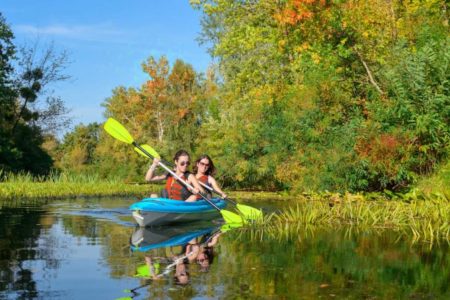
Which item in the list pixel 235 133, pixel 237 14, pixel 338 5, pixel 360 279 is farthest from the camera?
pixel 237 14

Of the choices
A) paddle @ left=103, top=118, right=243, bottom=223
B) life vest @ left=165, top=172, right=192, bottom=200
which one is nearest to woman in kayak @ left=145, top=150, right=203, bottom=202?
life vest @ left=165, top=172, right=192, bottom=200

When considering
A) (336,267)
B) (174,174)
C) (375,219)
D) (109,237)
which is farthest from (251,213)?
(336,267)

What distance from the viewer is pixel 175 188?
45.2 feet

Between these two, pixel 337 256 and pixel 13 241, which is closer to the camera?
pixel 337 256

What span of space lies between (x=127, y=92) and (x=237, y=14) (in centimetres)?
2769

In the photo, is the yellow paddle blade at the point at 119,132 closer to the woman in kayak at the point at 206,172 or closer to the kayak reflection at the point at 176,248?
the woman in kayak at the point at 206,172

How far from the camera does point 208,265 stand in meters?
7.74

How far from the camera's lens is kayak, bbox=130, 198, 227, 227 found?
11.9 metres

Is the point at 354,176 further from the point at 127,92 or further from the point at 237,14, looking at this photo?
the point at 127,92

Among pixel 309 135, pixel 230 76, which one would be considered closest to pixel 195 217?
pixel 309 135

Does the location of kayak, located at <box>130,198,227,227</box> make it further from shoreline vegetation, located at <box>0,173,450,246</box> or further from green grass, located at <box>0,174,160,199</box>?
green grass, located at <box>0,174,160,199</box>

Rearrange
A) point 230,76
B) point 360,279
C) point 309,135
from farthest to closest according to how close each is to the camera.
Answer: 1. point 230,76
2. point 309,135
3. point 360,279

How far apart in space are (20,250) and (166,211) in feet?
11.9

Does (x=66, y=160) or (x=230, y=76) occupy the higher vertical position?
(x=230, y=76)
